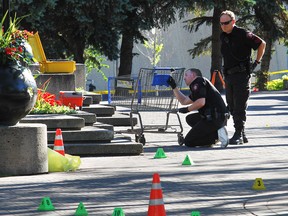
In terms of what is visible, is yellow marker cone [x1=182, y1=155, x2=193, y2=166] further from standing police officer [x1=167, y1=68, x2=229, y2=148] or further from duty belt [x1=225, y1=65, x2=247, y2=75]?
duty belt [x1=225, y1=65, x2=247, y2=75]

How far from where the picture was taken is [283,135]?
18.7 metres

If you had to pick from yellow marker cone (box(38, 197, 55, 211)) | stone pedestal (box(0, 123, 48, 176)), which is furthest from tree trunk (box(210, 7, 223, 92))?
yellow marker cone (box(38, 197, 55, 211))

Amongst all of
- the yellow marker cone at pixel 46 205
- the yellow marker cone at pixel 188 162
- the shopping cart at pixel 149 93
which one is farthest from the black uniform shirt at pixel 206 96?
the yellow marker cone at pixel 46 205

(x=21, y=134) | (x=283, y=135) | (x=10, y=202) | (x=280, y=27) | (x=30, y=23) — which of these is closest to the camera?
(x=10, y=202)

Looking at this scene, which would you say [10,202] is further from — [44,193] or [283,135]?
[283,135]

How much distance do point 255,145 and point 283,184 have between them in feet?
17.1

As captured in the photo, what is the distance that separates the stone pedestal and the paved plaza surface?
0.56ft

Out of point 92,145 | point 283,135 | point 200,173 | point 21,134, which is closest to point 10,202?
point 21,134

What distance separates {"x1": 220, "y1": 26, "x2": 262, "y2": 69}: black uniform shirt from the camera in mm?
16734

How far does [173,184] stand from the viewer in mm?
11430

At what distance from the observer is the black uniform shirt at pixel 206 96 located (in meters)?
16.6

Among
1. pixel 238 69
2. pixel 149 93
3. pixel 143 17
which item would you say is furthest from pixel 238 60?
pixel 143 17

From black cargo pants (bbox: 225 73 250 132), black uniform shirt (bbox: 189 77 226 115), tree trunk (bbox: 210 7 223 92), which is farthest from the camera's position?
tree trunk (bbox: 210 7 223 92)

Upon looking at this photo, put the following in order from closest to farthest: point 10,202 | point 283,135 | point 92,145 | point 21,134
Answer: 1. point 10,202
2. point 21,134
3. point 92,145
4. point 283,135
